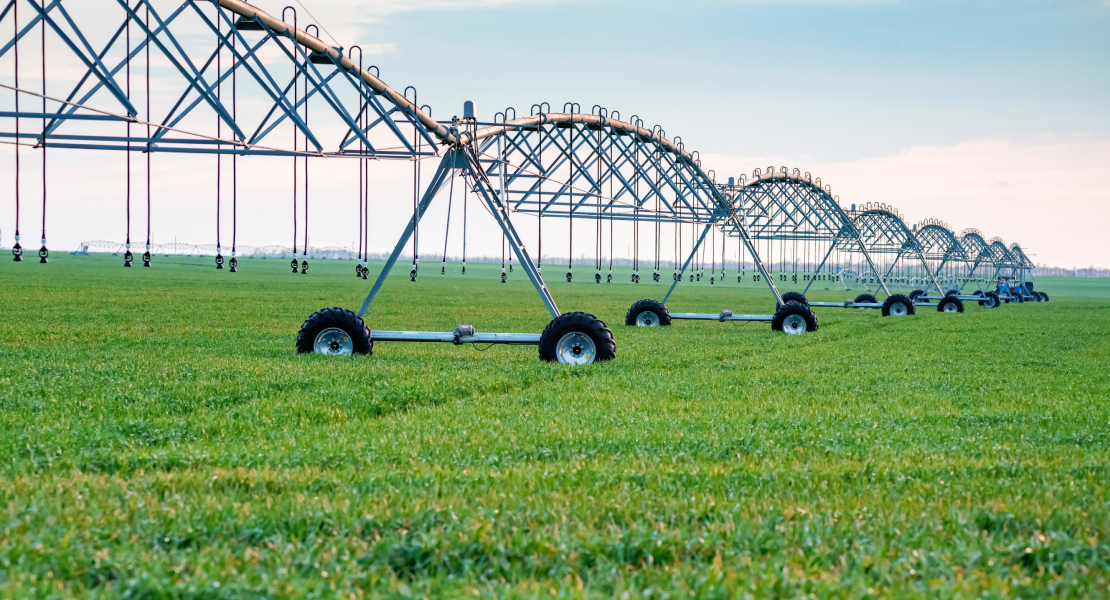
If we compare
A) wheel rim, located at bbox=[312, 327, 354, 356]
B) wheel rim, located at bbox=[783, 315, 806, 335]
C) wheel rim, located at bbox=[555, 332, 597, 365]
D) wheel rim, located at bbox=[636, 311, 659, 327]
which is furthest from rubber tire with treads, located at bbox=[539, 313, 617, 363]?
wheel rim, located at bbox=[636, 311, 659, 327]

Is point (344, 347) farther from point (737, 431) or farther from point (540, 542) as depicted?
point (540, 542)

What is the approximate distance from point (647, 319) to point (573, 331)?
13344mm

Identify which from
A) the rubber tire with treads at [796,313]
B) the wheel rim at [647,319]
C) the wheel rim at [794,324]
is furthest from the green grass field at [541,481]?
the wheel rim at [647,319]

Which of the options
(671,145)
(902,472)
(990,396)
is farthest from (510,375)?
(671,145)

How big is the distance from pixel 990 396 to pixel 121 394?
11075 millimetres

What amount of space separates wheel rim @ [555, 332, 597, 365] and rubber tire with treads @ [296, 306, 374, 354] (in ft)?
11.2

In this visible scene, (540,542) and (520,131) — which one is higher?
(520,131)

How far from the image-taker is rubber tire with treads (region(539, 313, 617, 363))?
667 inches

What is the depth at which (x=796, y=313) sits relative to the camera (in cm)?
2856

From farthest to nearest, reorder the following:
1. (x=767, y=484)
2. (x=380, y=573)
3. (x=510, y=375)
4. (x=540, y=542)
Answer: (x=510, y=375)
(x=767, y=484)
(x=540, y=542)
(x=380, y=573)

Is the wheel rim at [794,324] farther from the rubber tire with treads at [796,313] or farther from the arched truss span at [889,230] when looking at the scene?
the arched truss span at [889,230]

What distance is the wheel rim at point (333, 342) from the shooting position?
17.7 meters

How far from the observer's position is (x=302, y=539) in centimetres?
589

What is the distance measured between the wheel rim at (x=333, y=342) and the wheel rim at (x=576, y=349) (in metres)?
3.79
